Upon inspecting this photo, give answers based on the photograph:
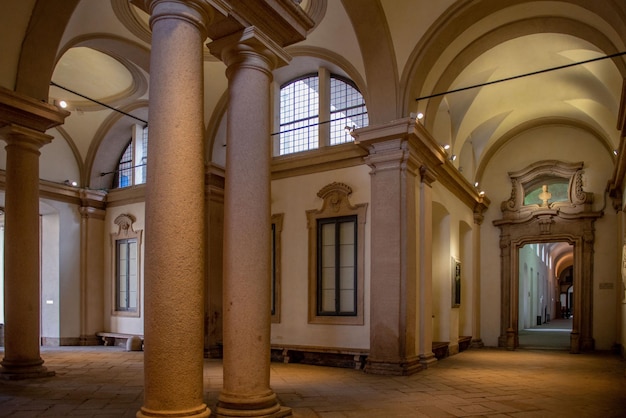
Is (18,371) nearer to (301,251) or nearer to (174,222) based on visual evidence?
(174,222)

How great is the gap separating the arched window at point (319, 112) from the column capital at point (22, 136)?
5.75 m

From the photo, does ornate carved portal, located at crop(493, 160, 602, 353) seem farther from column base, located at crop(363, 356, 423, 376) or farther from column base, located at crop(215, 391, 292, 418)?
column base, located at crop(215, 391, 292, 418)

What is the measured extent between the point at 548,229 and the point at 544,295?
19.7 m

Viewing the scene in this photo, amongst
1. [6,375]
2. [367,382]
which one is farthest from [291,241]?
[6,375]

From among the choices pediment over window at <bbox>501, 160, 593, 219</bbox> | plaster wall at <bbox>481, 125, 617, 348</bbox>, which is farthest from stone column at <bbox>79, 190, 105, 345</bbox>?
pediment over window at <bbox>501, 160, 593, 219</bbox>

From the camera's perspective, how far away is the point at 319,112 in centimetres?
1331

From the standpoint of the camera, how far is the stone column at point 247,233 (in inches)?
212

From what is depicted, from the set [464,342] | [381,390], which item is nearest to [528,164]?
[464,342]

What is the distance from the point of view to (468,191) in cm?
1519

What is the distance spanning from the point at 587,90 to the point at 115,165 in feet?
45.1

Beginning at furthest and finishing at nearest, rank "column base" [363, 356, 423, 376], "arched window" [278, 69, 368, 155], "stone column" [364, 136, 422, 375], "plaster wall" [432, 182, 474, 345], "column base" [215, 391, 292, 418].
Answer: "plaster wall" [432, 182, 474, 345] < "arched window" [278, 69, 368, 155] < "stone column" [364, 136, 422, 375] < "column base" [363, 356, 423, 376] < "column base" [215, 391, 292, 418]

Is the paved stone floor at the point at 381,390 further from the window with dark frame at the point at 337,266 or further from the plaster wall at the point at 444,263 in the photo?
the plaster wall at the point at 444,263

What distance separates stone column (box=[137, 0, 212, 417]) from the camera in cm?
445

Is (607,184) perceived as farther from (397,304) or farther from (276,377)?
(276,377)
